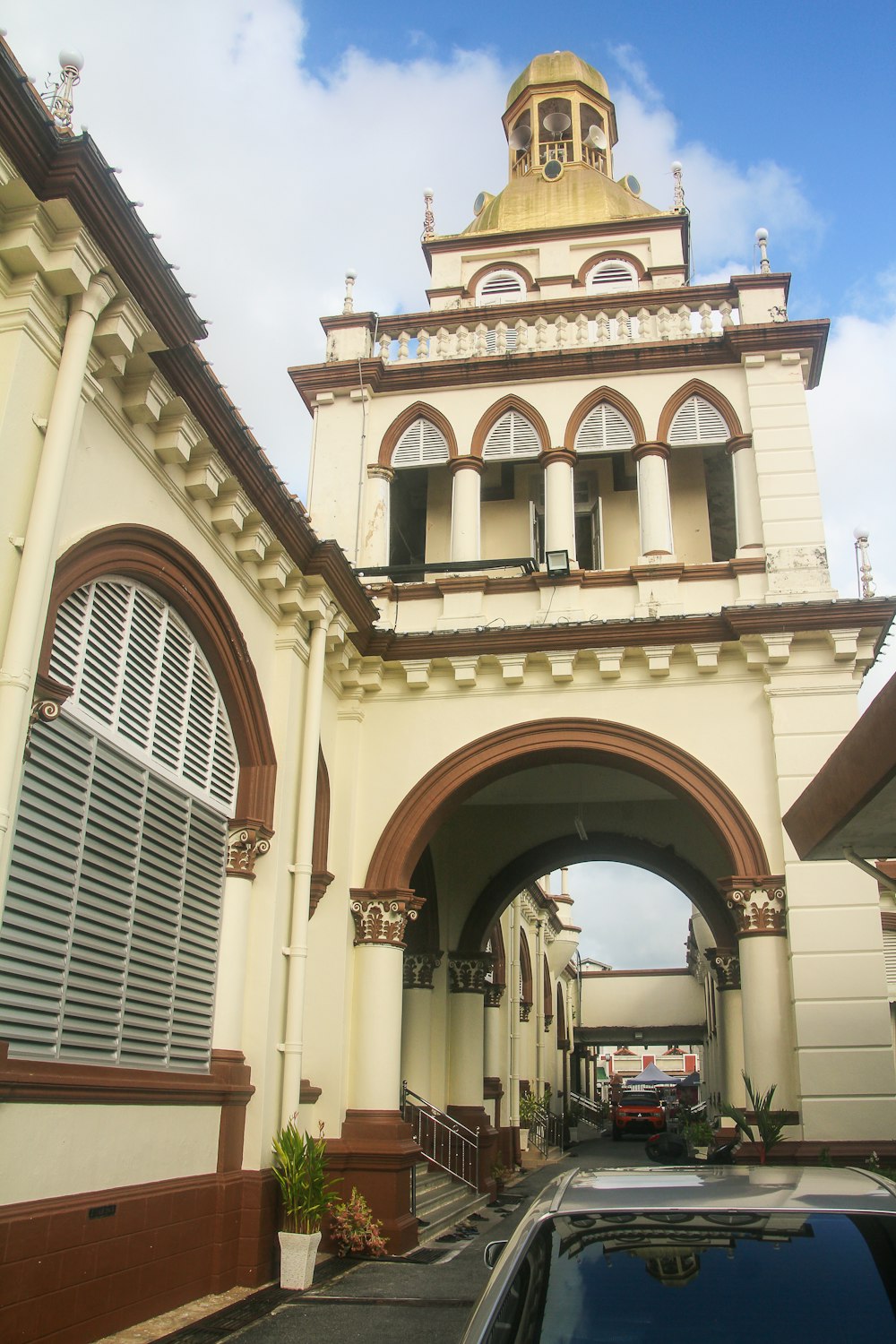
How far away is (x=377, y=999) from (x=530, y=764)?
2.86m

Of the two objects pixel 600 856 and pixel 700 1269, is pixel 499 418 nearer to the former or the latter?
pixel 600 856

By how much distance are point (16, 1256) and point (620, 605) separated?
8.27 m

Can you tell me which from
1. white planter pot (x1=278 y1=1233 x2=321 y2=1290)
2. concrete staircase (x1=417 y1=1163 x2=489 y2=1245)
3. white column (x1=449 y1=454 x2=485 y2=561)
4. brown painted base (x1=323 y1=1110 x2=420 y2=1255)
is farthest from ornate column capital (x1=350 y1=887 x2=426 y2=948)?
white column (x1=449 y1=454 x2=485 y2=561)

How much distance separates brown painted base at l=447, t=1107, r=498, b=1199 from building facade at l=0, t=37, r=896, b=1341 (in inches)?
3.9

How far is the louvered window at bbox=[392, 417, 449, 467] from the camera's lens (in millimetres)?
13367

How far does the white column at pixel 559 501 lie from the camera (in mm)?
12562

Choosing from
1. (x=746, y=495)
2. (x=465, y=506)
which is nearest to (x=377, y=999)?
(x=465, y=506)

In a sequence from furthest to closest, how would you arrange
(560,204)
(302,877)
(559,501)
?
(560,204)
(559,501)
(302,877)

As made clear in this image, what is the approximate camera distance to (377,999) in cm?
1072

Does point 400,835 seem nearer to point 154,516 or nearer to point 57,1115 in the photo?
point 154,516

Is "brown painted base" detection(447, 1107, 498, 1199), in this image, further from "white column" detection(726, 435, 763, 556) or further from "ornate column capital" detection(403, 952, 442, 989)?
"white column" detection(726, 435, 763, 556)

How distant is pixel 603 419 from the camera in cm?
1317

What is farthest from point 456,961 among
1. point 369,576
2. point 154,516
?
point 154,516

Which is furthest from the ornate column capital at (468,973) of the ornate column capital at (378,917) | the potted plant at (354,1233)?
the potted plant at (354,1233)
